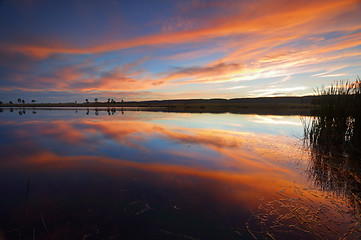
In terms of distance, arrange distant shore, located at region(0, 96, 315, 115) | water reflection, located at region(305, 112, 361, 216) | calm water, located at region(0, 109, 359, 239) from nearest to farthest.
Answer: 1. calm water, located at region(0, 109, 359, 239)
2. water reflection, located at region(305, 112, 361, 216)
3. distant shore, located at region(0, 96, 315, 115)

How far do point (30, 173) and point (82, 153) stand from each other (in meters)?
2.31

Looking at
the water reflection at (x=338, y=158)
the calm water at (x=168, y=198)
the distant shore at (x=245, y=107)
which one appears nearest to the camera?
the calm water at (x=168, y=198)

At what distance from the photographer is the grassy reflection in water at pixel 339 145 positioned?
4.67 m

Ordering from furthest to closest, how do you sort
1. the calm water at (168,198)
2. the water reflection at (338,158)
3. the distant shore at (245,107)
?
the distant shore at (245,107) < the water reflection at (338,158) < the calm water at (168,198)

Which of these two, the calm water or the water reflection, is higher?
the water reflection

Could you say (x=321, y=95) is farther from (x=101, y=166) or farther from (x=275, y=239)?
(x=101, y=166)

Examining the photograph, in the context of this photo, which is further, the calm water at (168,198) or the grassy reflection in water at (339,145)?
the grassy reflection in water at (339,145)

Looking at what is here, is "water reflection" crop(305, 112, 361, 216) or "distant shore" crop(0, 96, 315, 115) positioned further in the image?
"distant shore" crop(0, 96, 315, 115)

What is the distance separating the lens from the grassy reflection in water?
4672 mm

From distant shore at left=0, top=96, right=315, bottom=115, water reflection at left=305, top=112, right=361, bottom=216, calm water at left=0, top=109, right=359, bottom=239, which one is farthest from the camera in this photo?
distant shore at left=0, top=96, right=315, bottom=115

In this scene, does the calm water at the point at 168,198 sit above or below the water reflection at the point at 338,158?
below

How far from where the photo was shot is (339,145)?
8.98 m

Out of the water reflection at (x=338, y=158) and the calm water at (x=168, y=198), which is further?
the water reflection at (x=338, y=158)

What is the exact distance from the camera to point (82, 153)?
782 centimetres
